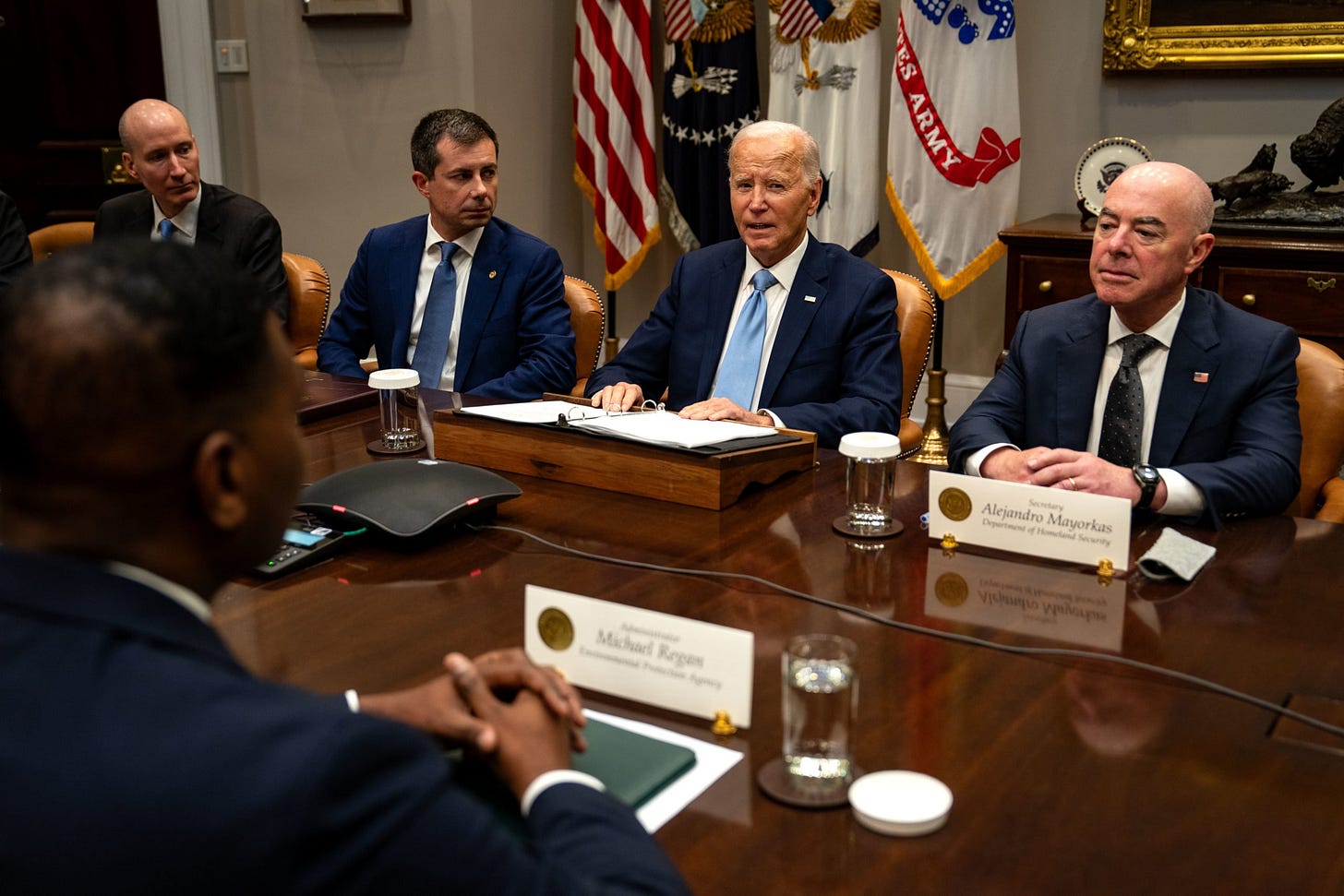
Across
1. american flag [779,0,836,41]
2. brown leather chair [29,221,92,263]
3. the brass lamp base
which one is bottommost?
the brass lamp base

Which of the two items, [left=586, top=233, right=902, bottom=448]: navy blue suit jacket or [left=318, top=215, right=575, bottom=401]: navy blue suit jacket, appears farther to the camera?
[left=318, top=215, right=575, bottom=401]: navy blue suit jacket

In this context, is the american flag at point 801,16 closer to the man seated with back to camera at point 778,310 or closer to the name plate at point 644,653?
the man seated with back to camera at point 778,310

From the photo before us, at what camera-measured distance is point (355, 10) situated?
4.95 meters

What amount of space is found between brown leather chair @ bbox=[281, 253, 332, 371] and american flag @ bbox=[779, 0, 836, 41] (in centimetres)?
204

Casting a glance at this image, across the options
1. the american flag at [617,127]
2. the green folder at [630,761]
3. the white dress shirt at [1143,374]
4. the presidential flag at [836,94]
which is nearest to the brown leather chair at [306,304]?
the american flag at [617,127]

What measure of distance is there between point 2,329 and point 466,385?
2.67m

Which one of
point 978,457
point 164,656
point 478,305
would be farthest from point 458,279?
point 164,656

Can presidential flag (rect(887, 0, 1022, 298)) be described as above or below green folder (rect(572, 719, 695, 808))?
above

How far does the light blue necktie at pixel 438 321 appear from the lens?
3451 mm

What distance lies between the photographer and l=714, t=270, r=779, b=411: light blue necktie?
9.81 ft

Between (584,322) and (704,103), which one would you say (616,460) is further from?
(704,103)

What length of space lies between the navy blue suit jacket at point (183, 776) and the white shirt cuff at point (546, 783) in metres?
0.16

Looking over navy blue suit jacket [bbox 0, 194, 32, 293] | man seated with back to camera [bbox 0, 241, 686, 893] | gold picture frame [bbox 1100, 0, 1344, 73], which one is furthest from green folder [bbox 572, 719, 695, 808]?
gold picture frame [bbox 1100, 0, 1344, 73]

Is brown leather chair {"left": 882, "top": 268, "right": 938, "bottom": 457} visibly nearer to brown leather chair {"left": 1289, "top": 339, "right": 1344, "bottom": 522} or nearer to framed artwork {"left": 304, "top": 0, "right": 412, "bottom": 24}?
brown leather chair {"left": 1289, "top": 339, "right": 1344, "bottom": 522}
